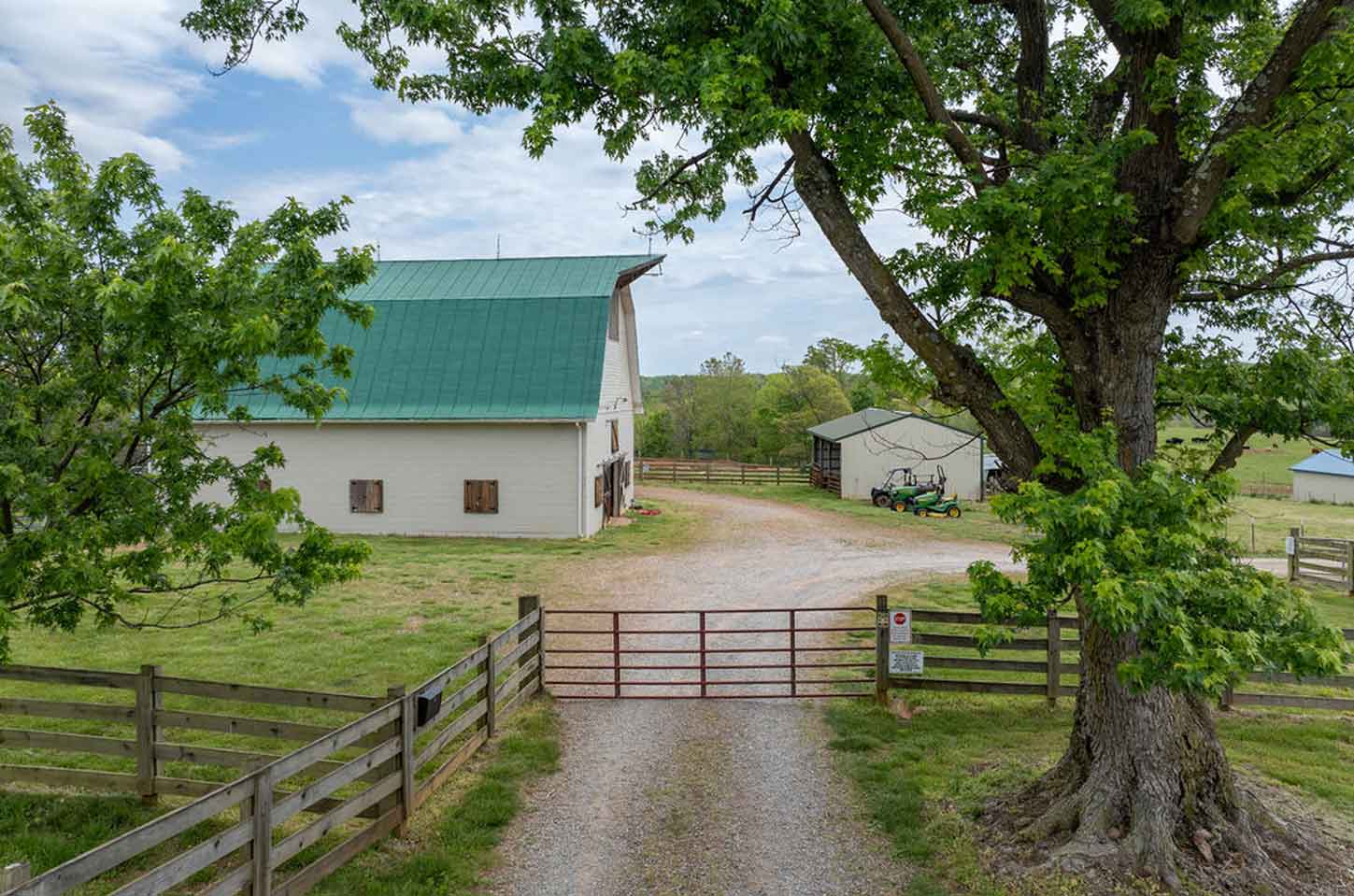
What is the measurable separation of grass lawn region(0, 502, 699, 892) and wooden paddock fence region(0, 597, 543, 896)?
0.50 meters

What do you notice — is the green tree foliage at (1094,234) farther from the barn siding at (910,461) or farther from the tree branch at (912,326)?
the barn siding at (910,461)

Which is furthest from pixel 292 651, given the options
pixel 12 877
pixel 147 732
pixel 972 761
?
pixel 972 761

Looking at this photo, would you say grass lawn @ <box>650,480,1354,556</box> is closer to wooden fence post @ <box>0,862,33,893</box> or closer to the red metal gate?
the red metal gate

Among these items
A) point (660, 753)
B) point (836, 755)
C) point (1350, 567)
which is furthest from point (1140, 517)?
point (1350, 567)

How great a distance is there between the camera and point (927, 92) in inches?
264

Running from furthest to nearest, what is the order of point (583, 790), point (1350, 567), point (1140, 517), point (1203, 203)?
point (1350, 567), point (583, 790), point (1203, 203), point (1140, 517)

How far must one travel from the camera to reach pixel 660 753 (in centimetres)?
884

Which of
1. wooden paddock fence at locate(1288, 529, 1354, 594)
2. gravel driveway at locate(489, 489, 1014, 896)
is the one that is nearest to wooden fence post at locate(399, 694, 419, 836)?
gravel driveway at locate(489, 489, 1014, 896)

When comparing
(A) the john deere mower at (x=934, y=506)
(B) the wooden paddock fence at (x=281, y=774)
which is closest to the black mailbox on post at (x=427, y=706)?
(B) the wooden paddock fence at (x=281, y=774)

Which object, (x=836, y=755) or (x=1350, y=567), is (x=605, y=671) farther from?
(x=1350, y=567)

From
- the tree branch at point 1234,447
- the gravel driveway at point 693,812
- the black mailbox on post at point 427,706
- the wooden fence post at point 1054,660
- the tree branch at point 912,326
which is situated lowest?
the gravel driveway at point 693,812

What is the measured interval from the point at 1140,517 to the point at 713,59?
4663 millimetres

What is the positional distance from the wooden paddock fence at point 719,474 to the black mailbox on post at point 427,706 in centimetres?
3346

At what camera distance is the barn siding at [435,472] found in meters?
22.7
